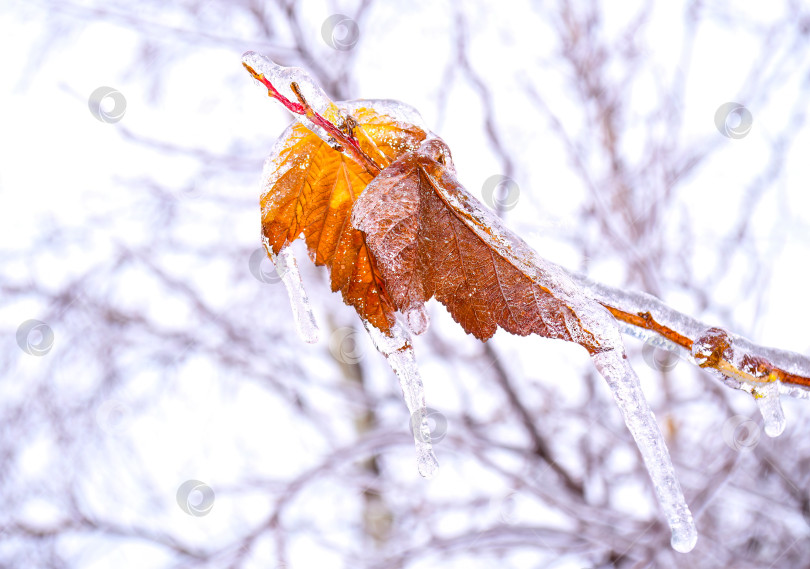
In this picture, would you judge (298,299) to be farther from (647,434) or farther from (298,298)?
(647,434)

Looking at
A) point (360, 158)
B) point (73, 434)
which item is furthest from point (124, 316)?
point (360, 158)

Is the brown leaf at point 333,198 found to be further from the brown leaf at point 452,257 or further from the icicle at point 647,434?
the icicle at point 647,434

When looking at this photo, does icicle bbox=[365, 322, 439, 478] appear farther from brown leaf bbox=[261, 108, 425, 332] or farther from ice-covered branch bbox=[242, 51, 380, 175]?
ice-covered branch bbox=[242, 51, 380, 175]

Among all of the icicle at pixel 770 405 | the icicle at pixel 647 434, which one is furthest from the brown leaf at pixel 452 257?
the icicle at pixel 770 405

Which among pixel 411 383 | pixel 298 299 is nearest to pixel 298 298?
pixel 298 299

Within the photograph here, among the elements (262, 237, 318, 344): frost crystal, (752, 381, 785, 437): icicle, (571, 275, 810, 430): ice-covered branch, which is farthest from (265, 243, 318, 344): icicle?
(752, 381, 785, 437): icicle

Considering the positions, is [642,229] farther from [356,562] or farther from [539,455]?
[356,562]
